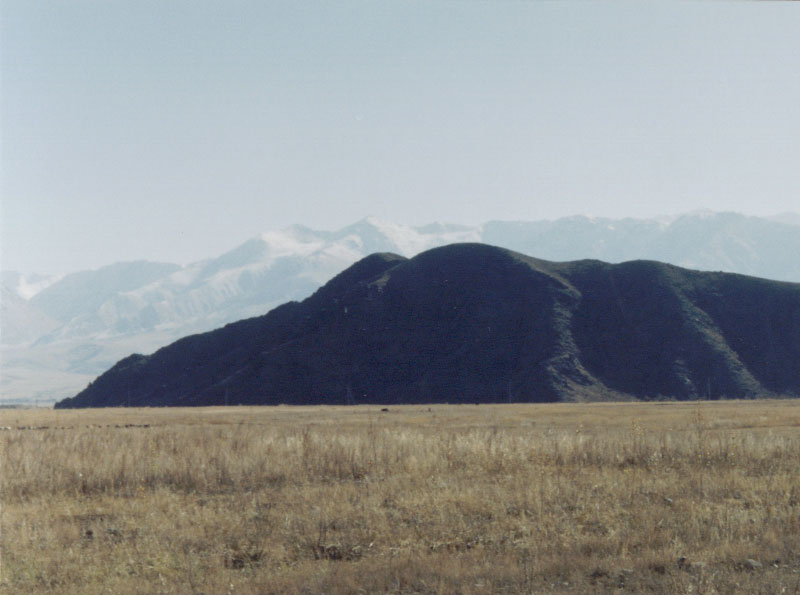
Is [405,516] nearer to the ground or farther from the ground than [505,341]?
nearer to the ground

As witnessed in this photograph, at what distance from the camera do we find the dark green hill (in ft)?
369

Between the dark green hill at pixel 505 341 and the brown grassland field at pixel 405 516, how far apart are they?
285ft

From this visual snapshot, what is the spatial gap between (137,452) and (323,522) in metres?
9.70

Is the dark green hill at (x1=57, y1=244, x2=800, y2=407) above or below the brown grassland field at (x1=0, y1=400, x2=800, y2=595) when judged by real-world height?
above

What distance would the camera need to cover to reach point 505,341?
12406 centimetres

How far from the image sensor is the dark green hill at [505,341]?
112500 mm

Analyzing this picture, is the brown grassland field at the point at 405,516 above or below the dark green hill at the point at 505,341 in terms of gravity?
below

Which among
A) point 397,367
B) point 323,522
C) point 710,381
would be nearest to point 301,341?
point 397,367

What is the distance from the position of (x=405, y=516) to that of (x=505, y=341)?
11184cm

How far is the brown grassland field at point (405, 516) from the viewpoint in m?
10.2

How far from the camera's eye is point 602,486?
A: 1605cm

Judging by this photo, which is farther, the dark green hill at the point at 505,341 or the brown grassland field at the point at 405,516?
the dark green hill at the point at 505,341

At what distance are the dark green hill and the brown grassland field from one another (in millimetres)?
86853

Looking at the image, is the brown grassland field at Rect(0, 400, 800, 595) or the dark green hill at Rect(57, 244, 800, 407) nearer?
the brown grassland field at Rect(0, 400, 800, 595)
